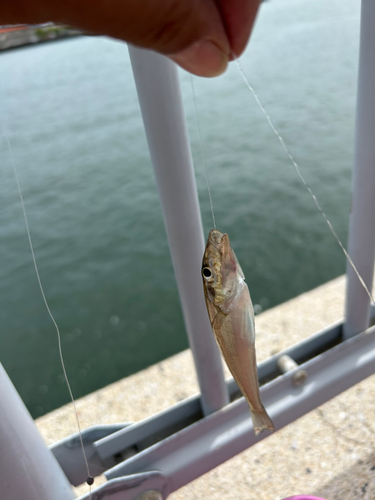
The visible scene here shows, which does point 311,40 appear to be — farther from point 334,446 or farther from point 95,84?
point 334,446

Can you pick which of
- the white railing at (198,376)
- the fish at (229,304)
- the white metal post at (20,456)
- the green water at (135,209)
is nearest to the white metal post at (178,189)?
the white railing at (198,376)

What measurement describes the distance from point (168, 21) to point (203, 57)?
7cm

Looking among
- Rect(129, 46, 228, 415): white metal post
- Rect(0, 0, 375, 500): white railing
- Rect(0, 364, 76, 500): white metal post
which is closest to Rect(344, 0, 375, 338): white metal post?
Rect(0, 0, 375, 500): white railing

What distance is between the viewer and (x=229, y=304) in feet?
2.86

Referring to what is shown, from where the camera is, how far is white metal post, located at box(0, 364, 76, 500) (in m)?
0.99

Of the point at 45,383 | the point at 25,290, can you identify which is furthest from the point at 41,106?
the point at 45,383

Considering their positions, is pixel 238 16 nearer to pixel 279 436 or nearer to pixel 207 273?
pixel 207 273

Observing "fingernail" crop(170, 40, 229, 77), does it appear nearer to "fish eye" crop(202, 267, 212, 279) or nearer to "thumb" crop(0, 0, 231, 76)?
"thumb" crop(0, 0, 231, 76)

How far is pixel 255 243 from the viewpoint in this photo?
4.31 meters

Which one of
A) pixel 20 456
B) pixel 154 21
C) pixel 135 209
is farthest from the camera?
pixel 135 209

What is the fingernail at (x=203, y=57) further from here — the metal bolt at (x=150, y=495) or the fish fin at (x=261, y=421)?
the metal bolt at (x=150, y=495)

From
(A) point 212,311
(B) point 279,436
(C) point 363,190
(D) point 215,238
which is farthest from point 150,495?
(C) point 363,190

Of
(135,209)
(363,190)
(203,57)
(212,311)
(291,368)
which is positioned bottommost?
(135,209)

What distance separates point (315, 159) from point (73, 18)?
17.9 ft
